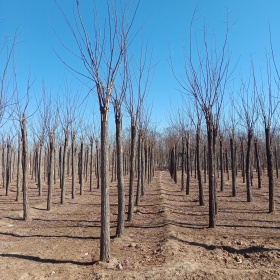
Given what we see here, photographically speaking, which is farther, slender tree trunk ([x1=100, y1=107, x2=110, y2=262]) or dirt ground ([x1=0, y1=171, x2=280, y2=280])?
slender tree trunk ([x1=100, y1=107, x2=110, y2=262])

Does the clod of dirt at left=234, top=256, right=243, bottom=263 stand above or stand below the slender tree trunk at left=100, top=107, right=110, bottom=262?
below

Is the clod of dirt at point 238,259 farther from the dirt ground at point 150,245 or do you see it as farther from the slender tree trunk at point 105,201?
the slender tree trunk at point 105,201

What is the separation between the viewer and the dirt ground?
407cm

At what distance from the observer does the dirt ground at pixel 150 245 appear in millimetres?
4074

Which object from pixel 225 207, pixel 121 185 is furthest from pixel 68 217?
pixel 225 207

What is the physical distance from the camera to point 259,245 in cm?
519

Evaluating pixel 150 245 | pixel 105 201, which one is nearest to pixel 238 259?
pixel 150 245

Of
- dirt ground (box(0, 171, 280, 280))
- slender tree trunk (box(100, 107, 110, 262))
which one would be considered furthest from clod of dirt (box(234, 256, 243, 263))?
slender tree trunk (box(100, 107, 110, 262))

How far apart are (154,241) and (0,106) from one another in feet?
16.7

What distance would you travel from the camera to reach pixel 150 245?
5488 mm

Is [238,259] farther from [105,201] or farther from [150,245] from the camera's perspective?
[105,201]

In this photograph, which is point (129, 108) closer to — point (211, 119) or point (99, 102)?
point (211, 119)

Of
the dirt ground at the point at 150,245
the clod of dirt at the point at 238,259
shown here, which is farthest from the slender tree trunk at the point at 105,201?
the clod of dirt at the point at 238,259

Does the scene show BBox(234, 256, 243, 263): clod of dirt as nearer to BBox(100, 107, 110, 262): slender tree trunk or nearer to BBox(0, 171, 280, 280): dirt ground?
BBox(0, 171, 280, 280): dirt ground
